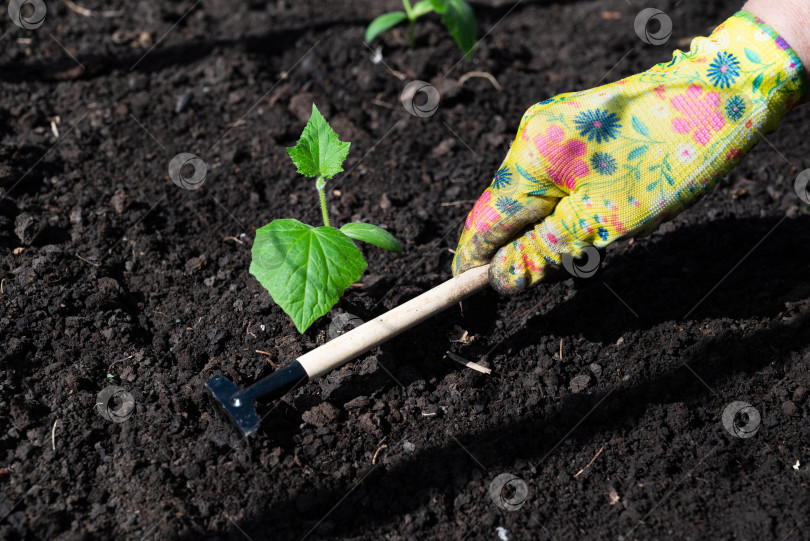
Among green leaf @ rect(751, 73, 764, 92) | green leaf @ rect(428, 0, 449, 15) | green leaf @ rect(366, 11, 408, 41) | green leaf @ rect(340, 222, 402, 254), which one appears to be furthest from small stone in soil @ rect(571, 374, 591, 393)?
green leaf @ rect(366, 11, 408, 41)

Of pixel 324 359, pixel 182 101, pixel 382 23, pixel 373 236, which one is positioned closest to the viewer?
pixel 324 359

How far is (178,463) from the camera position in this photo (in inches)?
85.0

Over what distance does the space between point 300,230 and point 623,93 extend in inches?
45.1

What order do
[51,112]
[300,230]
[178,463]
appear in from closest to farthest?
[178,463] → [300,230] → [51,112]

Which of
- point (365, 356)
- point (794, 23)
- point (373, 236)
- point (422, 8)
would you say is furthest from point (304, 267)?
point (422, 8)

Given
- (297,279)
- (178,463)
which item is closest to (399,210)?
(297,279)

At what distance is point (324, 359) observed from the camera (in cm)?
212

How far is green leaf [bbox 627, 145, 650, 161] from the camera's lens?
220 centimetres

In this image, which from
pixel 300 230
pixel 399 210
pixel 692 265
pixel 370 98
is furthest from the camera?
pixel 370 98

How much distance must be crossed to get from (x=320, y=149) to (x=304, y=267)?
480 millimetres

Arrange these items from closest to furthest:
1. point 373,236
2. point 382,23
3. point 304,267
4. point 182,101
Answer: point 304,267, point 373,236, point 182,101, point 382,23

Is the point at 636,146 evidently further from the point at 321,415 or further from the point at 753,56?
the point at 321,415

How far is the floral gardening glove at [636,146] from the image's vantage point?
7.09 ft

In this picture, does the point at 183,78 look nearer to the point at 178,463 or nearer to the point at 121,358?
the point at 121,358
